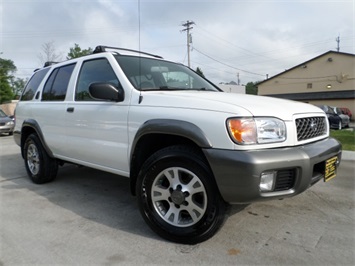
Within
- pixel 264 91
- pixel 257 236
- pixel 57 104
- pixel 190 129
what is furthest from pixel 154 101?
pixel 264 91

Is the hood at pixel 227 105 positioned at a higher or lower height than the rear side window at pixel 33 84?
lower

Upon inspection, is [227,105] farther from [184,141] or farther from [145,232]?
[145,232]

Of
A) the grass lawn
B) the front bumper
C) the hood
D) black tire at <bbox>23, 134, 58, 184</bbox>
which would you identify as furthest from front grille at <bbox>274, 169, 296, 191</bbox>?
the grass lawn

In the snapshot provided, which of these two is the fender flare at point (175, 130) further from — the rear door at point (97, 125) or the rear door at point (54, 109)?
the rear door at point (54, 109)

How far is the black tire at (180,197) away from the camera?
2.64 m

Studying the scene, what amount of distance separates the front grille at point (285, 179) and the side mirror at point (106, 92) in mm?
1776

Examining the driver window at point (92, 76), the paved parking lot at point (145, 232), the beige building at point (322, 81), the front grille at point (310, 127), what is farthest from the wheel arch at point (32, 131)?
the beige building at point (322, 81)

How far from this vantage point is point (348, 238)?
9.47ft

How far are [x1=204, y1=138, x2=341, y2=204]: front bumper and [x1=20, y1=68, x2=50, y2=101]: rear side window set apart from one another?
3781mm

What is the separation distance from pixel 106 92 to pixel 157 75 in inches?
30.7

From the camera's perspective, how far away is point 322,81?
117 feet

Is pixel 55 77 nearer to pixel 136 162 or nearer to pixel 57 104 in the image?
pixel 57 104

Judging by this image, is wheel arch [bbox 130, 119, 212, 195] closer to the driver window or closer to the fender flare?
the fender flare

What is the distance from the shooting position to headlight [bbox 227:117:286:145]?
2471 mm
